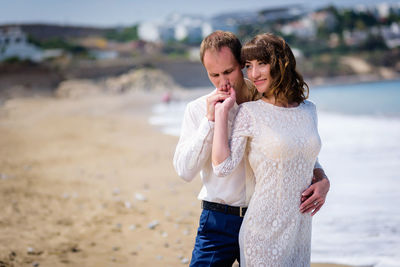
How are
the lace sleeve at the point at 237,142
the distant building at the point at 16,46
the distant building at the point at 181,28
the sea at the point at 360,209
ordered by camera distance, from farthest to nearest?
the distant building at the point at 181,28 < the distant building at the point at 16,46 < the sea at the point at 360,209 < the lace sleeve at the point at 237,142

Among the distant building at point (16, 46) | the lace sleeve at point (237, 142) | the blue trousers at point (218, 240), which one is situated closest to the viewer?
the lace sleeve at point (237, 142)

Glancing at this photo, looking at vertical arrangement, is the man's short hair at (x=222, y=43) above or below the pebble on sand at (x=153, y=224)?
above

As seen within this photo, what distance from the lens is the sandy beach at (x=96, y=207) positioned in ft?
11.0

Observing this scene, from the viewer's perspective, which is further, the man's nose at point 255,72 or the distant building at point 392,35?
the distant building at point 392,35

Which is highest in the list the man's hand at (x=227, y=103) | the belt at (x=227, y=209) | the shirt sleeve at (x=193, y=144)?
the man's hand at (x=227, y=103)

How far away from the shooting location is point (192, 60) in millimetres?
50219

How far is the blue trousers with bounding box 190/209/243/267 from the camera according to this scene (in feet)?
5.42

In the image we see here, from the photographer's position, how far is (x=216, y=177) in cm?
166

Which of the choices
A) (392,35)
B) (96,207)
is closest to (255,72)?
(96,207)

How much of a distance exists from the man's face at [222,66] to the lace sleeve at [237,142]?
0.58 feet

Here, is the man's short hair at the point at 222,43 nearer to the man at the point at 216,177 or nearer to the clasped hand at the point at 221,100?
the man at the point at 216,177

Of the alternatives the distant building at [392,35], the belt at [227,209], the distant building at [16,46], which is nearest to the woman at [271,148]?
the belt at [227,209]

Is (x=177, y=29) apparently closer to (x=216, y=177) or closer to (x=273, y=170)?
(x=216, y=177)

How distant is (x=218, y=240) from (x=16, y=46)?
40.2m
